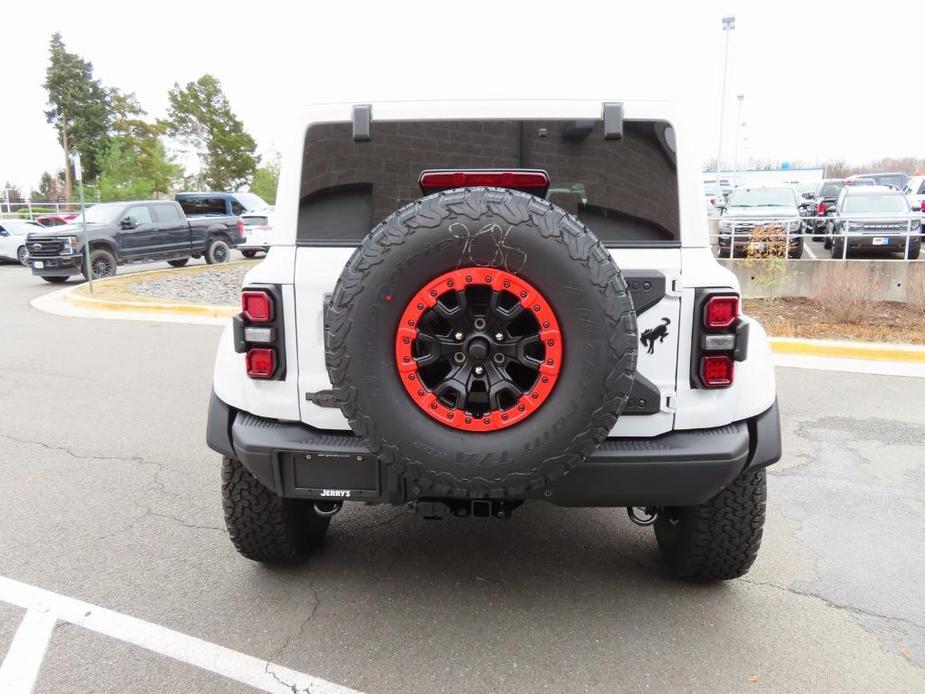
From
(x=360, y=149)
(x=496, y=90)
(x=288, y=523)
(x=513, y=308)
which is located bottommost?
(x=288, y=523)

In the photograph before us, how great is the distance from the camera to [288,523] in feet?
9.97

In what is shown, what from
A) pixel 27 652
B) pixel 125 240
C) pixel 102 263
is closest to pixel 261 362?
pixel 27 652

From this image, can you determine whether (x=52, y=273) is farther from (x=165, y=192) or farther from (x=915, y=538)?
(x=165, y=192)

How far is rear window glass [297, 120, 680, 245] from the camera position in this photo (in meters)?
2.56

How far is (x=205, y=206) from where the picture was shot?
68.2ft

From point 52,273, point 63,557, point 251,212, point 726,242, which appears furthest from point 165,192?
point 63,557

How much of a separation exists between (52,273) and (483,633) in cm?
1606

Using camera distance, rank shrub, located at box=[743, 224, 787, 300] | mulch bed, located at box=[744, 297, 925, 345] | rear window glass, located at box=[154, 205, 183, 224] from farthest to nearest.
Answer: rear window glass, located at box=[154, 205, 183, 224], shrub, located at box=[743, 224, 787, 300], mulch bed, located at box=[744, 297, 925, 345]

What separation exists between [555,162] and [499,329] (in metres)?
0.76

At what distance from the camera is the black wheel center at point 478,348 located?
7.18 feet

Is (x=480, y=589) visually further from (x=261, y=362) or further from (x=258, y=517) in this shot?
(x=261, y=362)

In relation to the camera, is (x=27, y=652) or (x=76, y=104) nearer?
(x=27, y=652)

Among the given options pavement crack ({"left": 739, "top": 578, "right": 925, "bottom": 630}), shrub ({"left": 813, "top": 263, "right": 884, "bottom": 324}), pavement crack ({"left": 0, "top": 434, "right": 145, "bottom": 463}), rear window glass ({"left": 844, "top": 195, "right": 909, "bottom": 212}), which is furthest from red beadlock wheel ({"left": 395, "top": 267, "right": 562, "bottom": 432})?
rear window glass ({"left": 844, "top": 195, "right": 909, "bottom": 212})

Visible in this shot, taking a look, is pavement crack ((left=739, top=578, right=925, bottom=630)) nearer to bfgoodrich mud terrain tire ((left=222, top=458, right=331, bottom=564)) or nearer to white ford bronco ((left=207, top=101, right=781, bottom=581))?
white ford bronco ((left=207, top=101, right=781, bottom=581))
